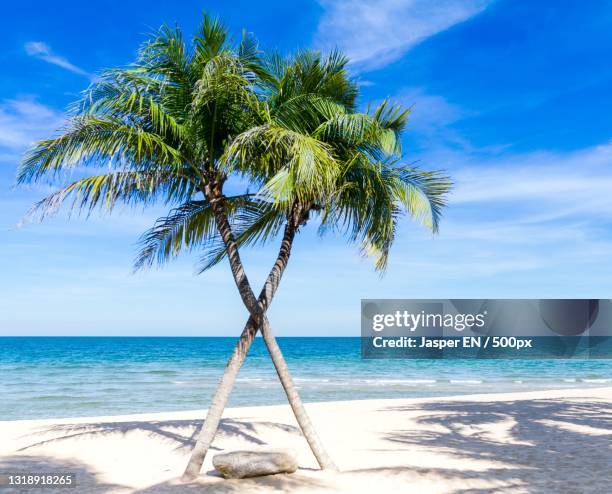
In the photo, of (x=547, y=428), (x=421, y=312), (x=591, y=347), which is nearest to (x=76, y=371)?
(x=421, y=312)

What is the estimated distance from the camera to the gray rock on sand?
6.99 m

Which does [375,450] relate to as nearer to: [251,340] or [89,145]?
[251,340]

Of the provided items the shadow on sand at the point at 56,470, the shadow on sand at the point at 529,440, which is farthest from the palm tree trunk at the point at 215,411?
the shadow on sand at the point at 529,440

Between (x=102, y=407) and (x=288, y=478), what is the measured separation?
1543 cm

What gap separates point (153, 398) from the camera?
23.3 metres

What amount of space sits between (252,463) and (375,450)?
9.49 ft

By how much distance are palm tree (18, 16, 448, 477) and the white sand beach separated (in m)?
0.78

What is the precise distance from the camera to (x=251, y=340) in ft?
25.0

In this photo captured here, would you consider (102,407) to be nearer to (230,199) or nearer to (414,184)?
(230,199)

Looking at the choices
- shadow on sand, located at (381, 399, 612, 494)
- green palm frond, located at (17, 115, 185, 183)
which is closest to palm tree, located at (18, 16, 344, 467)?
green palm frond, located at (17, 115, 185, 183)

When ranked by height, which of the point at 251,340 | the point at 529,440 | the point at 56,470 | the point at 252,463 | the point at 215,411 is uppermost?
the point at 251,340

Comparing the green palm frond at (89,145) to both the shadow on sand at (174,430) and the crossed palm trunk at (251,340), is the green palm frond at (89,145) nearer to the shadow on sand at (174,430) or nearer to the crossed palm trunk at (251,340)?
the crossed palm trunk at (251,340)

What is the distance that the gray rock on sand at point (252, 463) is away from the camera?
6.99 meters

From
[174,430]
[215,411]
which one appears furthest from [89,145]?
[174,430]
